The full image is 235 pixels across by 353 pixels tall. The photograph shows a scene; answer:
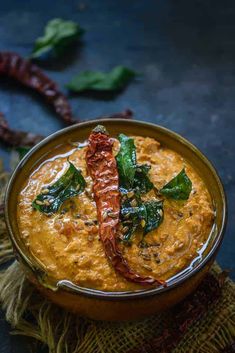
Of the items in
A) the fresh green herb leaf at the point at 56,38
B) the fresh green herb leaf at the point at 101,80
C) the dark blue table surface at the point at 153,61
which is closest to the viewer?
the dark blue table surface at the point at 153,61

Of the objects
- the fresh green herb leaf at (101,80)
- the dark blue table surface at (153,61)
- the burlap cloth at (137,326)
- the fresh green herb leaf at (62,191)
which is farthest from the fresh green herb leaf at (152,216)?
the fresh green herb leaf at (101,80)

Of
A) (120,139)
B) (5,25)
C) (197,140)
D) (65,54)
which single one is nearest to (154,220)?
(120,139)

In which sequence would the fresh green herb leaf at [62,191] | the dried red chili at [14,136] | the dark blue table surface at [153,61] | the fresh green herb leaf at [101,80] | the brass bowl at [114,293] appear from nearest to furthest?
the brass bowl at [114,293]
the fresh green herb leaf at [62,191]
the dried red chili at [14,136]
the dark blue table surface at [153,61]
the fresh green herb leaf at [101,80]

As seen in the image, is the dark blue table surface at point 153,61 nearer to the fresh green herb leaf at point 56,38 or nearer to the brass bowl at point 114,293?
the fresh green herb leaf at point 56,38

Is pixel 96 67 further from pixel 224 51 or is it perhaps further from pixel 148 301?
pixel 148 301

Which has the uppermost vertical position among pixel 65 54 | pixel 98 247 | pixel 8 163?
pixel 98 247

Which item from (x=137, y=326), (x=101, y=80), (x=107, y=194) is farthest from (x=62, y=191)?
(x=101, y=80)
